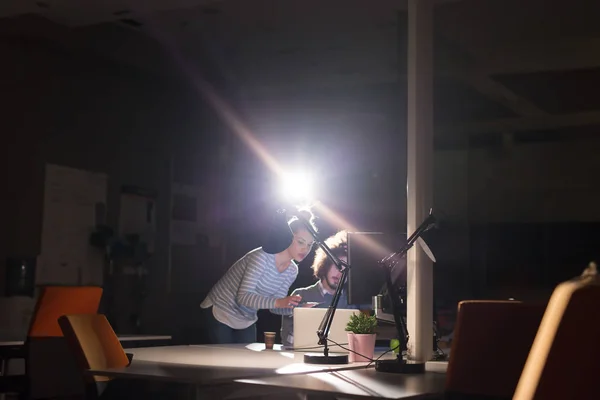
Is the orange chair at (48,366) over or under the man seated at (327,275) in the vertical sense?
under

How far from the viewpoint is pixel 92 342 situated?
2879 millimetres

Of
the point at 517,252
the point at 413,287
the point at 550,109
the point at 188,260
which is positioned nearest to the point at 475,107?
Answer: the point at 550,109

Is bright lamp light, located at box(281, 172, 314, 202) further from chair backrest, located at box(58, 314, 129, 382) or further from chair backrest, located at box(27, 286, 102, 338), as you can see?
chair backrest, located at box(27, 286, 102, 338)

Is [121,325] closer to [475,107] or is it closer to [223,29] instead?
[223,29]

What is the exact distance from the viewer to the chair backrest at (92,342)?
110 inches

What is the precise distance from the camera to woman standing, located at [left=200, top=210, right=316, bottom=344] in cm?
385

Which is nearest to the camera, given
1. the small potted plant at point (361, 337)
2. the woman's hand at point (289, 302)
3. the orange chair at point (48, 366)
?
the small potted plant at point (361, 337)

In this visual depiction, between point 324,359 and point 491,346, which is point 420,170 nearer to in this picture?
point 324,359

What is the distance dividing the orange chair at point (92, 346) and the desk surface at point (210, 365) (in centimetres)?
9

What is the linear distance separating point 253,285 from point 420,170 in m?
1.14

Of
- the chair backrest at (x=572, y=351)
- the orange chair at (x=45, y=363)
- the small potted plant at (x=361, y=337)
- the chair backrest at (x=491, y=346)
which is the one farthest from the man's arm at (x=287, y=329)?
the chair backrest at (x=572, y=351)

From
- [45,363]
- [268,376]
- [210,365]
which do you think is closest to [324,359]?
[210,365]

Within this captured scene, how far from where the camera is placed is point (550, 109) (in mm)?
7535

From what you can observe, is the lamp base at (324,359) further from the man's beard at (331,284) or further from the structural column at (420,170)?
the man's beard at (331,284)
